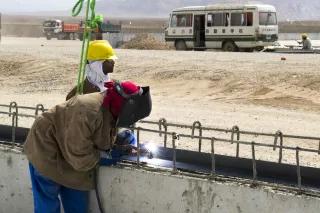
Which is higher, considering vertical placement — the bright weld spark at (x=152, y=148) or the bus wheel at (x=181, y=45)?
the bus wheel at (x=181, y=45)

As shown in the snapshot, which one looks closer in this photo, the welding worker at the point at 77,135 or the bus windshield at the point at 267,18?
the welding worker at the point at 77,135

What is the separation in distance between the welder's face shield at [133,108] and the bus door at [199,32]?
967 inches

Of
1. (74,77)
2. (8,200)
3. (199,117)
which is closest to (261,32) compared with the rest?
(74,77)

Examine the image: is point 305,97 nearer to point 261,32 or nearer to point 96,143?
point 96,143

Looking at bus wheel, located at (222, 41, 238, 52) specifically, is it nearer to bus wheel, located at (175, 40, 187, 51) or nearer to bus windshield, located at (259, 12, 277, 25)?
bus windshield, located at (259, 12, 277, 25)

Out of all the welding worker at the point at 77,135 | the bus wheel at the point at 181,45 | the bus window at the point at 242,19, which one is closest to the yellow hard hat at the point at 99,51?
the welding worker at the point at 77,135

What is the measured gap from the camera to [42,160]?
4.30 metres

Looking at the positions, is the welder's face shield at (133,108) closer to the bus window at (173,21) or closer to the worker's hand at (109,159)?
the worker's hand at (109,159)

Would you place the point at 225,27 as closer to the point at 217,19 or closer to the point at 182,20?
the point at 217,19

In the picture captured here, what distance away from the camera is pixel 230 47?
90.5 feet

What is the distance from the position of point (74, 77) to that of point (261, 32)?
434 inches

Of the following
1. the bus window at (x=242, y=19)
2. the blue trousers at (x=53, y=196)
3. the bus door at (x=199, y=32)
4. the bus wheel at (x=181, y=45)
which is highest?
the bus window at (x=242, y=19)

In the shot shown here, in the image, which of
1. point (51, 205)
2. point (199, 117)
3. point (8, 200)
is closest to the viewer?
point (51, 205)

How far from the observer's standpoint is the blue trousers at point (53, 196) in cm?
444
